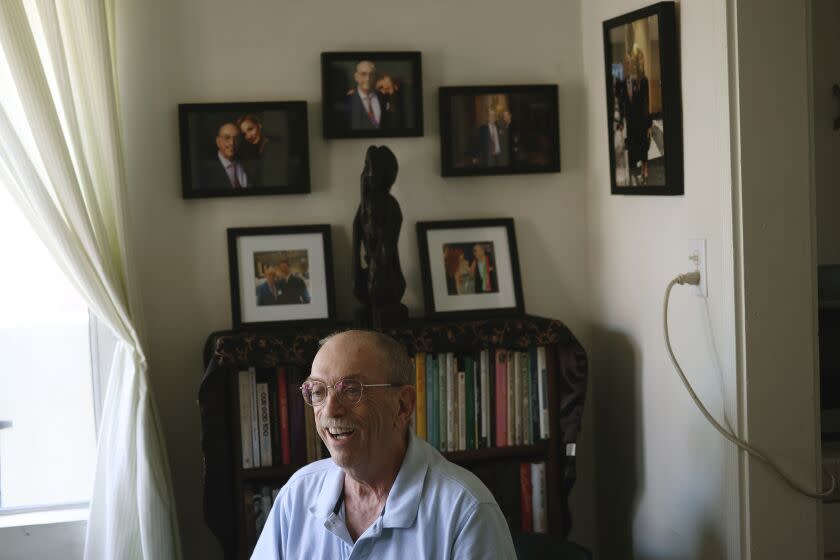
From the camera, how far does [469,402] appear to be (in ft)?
10.1

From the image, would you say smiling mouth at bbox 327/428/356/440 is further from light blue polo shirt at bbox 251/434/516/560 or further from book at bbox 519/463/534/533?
book at bbox 519/463/534/533

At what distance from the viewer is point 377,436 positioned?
209 centimetres

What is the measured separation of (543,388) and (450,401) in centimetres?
27

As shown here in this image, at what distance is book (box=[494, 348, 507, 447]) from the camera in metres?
3.10

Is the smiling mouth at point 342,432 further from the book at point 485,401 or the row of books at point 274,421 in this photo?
the book at point 485,401

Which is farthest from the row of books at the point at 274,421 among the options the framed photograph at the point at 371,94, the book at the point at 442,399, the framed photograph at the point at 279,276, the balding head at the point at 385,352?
the balding head at the point at 385,352

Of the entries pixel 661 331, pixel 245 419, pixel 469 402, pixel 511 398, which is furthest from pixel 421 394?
pixel 661 331

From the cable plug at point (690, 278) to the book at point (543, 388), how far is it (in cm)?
52

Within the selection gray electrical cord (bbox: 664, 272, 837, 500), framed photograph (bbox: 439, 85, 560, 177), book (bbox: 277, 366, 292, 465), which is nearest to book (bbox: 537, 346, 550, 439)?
gray electrical cord (bbox: 664, 272, 837, 500)

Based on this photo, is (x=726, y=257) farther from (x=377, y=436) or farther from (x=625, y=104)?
(x=377, y=436)

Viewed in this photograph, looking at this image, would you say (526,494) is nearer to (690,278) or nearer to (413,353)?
(413,353)

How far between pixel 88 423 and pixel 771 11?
2.16 m

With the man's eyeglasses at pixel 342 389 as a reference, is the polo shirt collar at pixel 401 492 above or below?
below

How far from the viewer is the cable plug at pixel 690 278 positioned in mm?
2701
